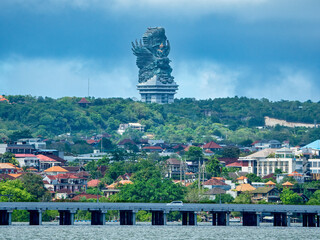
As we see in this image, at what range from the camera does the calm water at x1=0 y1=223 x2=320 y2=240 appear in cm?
11744

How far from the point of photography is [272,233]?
122 m

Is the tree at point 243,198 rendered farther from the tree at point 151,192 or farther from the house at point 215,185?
the house at point 215,185

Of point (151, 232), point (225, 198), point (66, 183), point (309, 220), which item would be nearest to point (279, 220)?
point (309, 220)

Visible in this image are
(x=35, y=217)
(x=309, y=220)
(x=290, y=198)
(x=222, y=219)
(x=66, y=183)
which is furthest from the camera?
(x=66, y=183)

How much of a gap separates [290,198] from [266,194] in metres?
8.61

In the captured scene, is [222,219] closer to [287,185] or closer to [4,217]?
[4,217]

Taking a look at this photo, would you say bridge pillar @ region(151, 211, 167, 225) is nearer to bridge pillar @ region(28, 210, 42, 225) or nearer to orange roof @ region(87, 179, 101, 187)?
bridge pillar @ region(28, 210, 42, 225)

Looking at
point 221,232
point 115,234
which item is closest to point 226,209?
point 221,232

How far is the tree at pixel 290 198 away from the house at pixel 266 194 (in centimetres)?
176

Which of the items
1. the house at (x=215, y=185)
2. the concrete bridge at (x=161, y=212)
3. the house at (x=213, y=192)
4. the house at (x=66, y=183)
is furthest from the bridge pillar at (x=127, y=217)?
the house at (x=66, y=183)

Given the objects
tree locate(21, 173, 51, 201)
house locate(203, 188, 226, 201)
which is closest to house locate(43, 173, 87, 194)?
tree locate(21, 173, 51, 201)

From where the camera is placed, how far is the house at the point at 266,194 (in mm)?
173000

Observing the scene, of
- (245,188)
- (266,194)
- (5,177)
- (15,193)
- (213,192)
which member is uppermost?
(5,177)

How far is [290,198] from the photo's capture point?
548 feet
